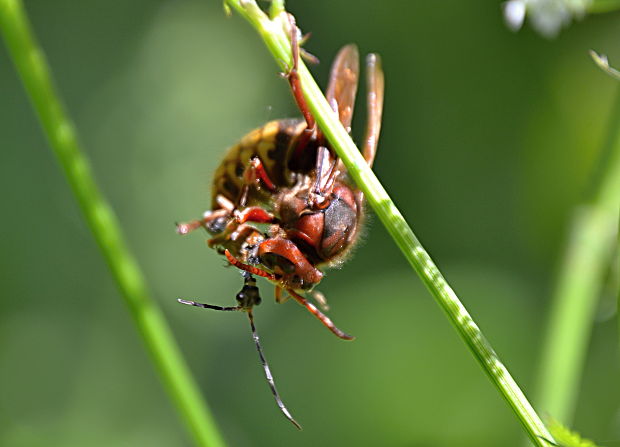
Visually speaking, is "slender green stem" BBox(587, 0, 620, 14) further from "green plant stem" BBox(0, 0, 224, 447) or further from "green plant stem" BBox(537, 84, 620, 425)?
"green plant stem" BBox(0, 0, 224, 447)

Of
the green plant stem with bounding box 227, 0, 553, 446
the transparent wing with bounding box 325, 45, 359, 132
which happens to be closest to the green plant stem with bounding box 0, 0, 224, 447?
the transparent wing with bounding box 325, 45, 359, 132

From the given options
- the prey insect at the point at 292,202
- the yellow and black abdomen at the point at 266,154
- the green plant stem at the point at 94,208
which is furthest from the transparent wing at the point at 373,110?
the green plant stem at the point at 94,208

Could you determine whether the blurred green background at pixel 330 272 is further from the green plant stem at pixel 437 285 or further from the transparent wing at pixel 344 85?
the green plant stem at pixel 437 285

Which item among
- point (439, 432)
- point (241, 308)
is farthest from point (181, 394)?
point (439, 432)

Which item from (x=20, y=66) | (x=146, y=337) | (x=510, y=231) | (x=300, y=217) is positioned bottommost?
(x=510, y=231)

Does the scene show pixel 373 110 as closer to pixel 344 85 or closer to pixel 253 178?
pixel 344 85

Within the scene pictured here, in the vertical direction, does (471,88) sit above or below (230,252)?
below

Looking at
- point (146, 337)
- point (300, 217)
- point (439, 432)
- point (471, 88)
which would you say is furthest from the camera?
point (471, 88)

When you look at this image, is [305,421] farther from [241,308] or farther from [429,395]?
[241,308]
